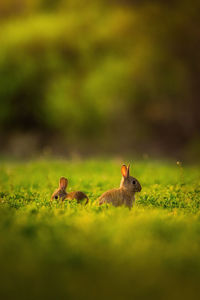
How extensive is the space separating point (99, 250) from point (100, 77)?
73.8 feet

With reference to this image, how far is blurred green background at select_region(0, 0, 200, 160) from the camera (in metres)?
26.5

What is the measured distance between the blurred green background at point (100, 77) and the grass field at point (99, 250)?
60.7 ft

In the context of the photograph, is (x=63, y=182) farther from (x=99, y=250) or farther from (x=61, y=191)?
(x=99, y=250)

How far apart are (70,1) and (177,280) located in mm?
28181

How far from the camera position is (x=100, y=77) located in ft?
87.6

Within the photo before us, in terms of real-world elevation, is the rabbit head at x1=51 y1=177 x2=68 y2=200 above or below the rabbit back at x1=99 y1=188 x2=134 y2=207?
above

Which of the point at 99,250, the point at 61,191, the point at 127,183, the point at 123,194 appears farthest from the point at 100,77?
the point at 99,250

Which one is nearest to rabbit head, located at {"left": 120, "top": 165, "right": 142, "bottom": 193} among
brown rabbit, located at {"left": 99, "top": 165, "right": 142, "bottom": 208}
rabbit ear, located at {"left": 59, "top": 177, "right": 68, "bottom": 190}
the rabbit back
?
brown rabbit, located at {"left": 99, "top": 165, "right": 142, "bottom": 208}

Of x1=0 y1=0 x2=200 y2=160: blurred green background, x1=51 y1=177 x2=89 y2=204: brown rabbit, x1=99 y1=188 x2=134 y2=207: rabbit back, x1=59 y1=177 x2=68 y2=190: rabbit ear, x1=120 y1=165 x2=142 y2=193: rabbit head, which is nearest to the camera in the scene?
x1=99 y1=188 x2=134 y2=207: rabbit back

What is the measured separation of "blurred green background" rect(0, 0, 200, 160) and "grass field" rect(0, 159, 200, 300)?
60.7ft

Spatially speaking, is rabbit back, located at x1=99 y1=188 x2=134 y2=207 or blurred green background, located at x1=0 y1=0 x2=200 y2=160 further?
blurred green background, located at x1=0 y1=0 x2=200 y2=160

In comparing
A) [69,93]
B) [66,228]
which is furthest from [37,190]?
[69,93]

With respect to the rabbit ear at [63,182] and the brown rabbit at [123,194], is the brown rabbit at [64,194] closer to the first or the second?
the rabbit ear at [63,182]

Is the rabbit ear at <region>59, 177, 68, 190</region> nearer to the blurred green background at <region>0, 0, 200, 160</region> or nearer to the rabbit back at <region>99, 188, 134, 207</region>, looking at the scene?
the rabbit back at <region>99, 188, 134, 207</region>
